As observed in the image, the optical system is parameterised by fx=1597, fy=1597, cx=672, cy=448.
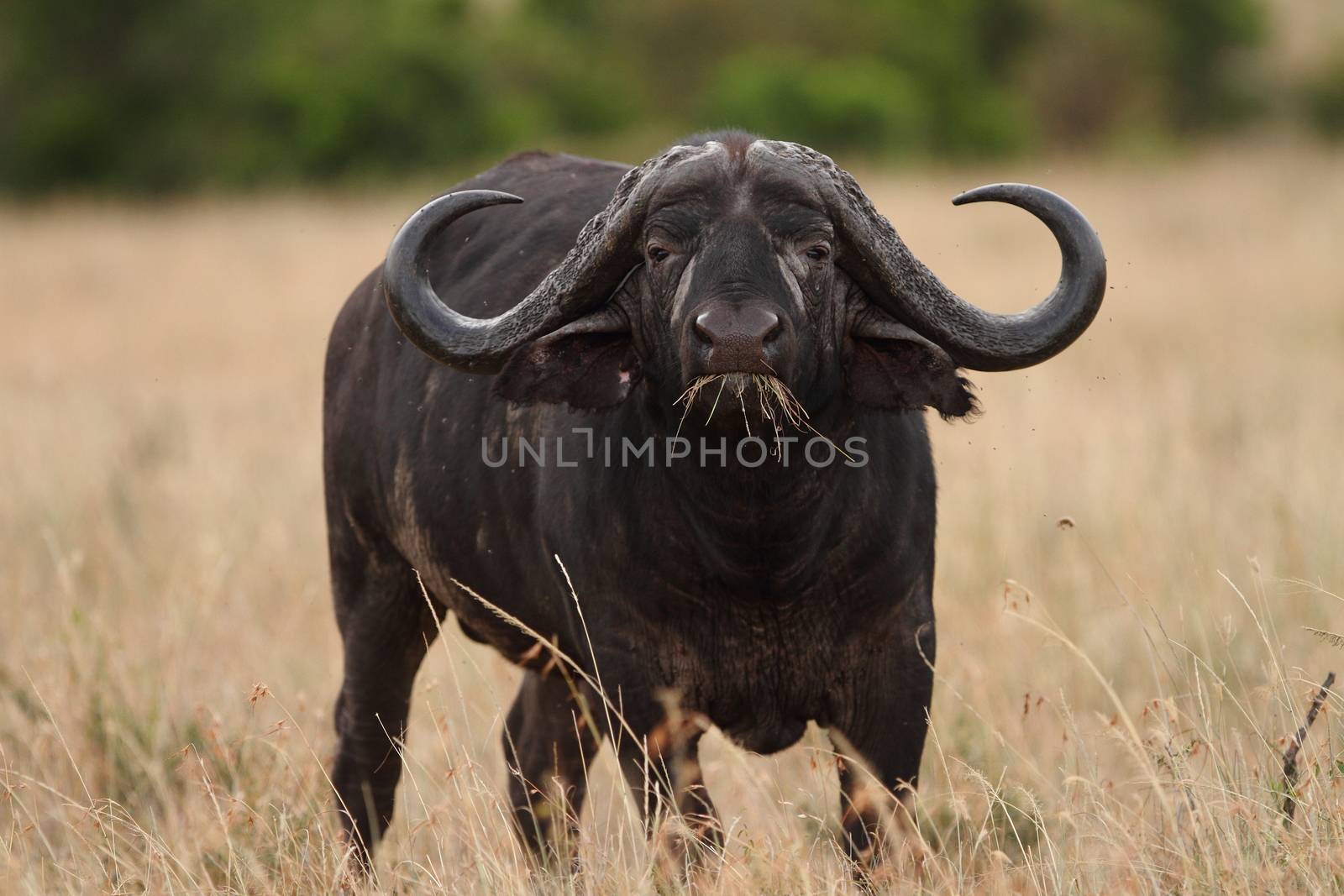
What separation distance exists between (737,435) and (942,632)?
3194 mm

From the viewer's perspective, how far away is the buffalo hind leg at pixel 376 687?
514 cm

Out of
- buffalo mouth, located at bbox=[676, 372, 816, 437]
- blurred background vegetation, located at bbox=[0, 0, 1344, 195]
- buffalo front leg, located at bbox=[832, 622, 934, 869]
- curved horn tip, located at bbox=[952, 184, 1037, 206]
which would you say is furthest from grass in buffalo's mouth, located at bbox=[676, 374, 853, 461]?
blurred background vegetation, located at bbox=[0, 0, 1344, 195]

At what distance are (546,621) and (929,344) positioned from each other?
1392mm

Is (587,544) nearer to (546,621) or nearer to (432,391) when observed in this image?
(546,621)

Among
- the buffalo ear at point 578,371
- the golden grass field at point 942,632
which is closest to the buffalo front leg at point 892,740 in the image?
the golden grass field at point 942,632

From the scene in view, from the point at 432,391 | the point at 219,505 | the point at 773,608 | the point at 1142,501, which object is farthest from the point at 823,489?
the point at 219,505

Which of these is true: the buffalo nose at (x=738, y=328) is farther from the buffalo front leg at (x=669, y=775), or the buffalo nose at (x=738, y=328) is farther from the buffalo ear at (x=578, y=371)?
the buffalo front leg at (x=669, y=775)

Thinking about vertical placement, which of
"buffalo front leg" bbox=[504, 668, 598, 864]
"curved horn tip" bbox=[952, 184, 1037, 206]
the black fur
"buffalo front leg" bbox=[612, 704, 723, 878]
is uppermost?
"curved horn tip" bbox=[952, 184, 1037, 206]

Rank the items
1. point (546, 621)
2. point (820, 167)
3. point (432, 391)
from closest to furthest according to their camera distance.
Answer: point (820, 167), point (546, 621), point (432, 391)

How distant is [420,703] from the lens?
6.68 meters

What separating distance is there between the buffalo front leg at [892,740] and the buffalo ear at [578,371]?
951 mm

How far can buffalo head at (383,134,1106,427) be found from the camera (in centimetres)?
356

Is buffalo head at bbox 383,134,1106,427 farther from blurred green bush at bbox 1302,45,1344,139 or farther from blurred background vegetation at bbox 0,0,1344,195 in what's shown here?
blurred green bush at bbox 1302,45,1344,139

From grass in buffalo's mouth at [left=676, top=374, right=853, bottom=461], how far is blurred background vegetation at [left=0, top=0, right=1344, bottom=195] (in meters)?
25.2
